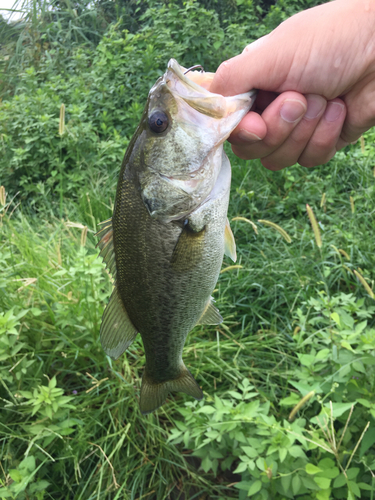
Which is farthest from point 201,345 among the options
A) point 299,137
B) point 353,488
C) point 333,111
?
point 333,111

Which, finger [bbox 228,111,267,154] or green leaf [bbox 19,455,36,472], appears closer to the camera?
finger [bbox 228,111,267,154]

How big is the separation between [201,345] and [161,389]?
3.17 ft

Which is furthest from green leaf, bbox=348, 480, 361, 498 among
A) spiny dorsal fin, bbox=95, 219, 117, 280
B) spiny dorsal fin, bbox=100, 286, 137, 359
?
spiny dorsal fin, bbox=95, 219, 117, 280

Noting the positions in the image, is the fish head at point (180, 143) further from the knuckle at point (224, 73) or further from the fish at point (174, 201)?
the knuckle at point (224, 73)

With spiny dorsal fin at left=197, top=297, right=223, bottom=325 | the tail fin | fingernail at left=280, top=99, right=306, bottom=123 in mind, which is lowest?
the tail fin

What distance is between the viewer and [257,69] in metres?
1.47

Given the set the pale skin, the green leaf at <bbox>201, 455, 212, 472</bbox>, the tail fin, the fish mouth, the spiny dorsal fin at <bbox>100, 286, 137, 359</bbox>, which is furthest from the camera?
the green leaf at <bbox>201, 455, 212, 472</bbox>

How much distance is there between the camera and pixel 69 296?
2.56m

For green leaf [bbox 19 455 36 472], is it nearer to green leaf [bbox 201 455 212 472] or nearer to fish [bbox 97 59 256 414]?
green leaf [bbox 201 455 212 472]

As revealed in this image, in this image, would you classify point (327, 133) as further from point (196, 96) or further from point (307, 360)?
point (307, 360)

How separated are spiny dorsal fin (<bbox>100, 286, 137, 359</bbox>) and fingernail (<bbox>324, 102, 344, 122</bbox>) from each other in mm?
1160

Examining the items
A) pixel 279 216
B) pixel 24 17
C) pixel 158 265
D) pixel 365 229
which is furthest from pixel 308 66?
pixel 24 17

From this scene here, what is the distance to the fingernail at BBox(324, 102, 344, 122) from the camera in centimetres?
165

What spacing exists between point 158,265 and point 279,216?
282cm
